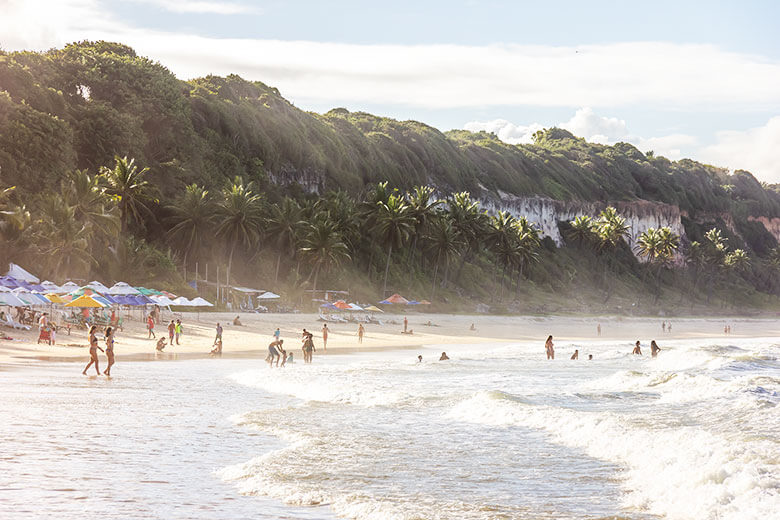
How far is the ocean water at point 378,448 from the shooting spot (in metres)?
9.20

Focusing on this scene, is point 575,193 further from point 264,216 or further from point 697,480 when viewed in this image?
point 697,480

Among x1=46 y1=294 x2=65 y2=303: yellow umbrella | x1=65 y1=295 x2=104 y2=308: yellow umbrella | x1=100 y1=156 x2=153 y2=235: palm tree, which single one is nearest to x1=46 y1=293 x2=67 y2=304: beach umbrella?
x1=46 y1=294 x2=65 y2=303: yellow umbrella

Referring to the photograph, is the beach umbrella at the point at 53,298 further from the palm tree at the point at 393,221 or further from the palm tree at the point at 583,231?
the palm tree at the point at 583,231

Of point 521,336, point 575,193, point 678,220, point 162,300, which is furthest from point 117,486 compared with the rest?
point 678,220

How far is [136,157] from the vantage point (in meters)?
67.1

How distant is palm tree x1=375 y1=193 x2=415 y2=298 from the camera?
79688 mm

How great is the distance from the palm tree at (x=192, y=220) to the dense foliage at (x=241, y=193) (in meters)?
0.14

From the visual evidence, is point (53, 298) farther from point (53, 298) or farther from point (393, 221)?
point (393, 221)

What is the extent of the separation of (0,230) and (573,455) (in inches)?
1656

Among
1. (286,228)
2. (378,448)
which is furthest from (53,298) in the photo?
(286,228)

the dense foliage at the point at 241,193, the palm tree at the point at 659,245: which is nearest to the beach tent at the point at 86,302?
the dense foliage at the point at 241,193

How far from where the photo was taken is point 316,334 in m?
48.9

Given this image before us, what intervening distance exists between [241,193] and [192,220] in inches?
191

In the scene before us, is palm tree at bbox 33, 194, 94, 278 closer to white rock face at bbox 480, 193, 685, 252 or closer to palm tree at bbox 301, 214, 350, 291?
palm tree at bbox 301, 214, 350, 291
